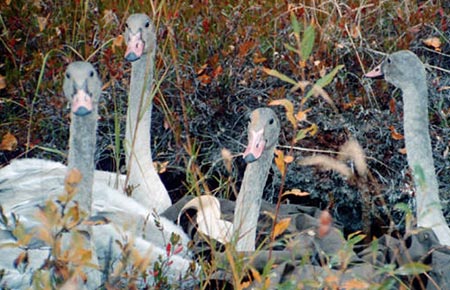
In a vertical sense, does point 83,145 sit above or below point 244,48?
below

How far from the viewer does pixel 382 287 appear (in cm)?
298

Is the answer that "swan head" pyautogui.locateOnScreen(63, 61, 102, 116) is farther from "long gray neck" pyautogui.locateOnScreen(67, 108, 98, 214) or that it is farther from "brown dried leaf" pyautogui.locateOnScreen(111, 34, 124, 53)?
"brown dried leaf" pyautogui.locateOnScreen(111, 34, 124, 53)

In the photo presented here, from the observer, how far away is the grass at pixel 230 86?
18.8 feet

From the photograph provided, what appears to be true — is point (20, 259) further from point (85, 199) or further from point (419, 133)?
point (419, 133)

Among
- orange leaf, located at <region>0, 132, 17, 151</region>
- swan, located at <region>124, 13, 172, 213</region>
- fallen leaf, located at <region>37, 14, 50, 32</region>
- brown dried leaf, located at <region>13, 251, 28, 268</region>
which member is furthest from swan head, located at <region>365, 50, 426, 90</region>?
brown dried leaf, located at <region>13, 251, 28, 268</region>

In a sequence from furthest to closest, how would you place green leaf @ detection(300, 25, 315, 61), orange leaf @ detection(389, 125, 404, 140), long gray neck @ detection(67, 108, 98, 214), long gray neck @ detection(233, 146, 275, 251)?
1. orange leaf @ detection(389, 125, 404, 140)
2. long gray neck @ detection(233, 146, 275, 251)
3. long gray neck @ detection(67, 108, 98, 214)
4. green leaf @ detection(300, 25, 315, 61)

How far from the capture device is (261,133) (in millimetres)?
4516

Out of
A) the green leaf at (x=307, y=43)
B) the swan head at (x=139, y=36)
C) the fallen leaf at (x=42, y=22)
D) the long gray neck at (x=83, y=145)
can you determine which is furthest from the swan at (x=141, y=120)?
the green leaf at (x=307, y=43)

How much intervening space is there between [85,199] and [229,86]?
86.2 inches

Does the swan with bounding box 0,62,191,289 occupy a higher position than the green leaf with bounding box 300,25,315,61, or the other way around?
the green leaf with bounding box 300,25,315,61

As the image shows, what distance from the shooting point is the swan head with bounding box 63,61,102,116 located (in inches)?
154

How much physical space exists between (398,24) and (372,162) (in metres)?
0.95

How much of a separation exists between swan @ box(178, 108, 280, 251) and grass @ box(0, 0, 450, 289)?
817mm

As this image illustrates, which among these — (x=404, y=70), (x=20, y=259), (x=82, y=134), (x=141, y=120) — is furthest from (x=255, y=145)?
(x=20, y=259)
